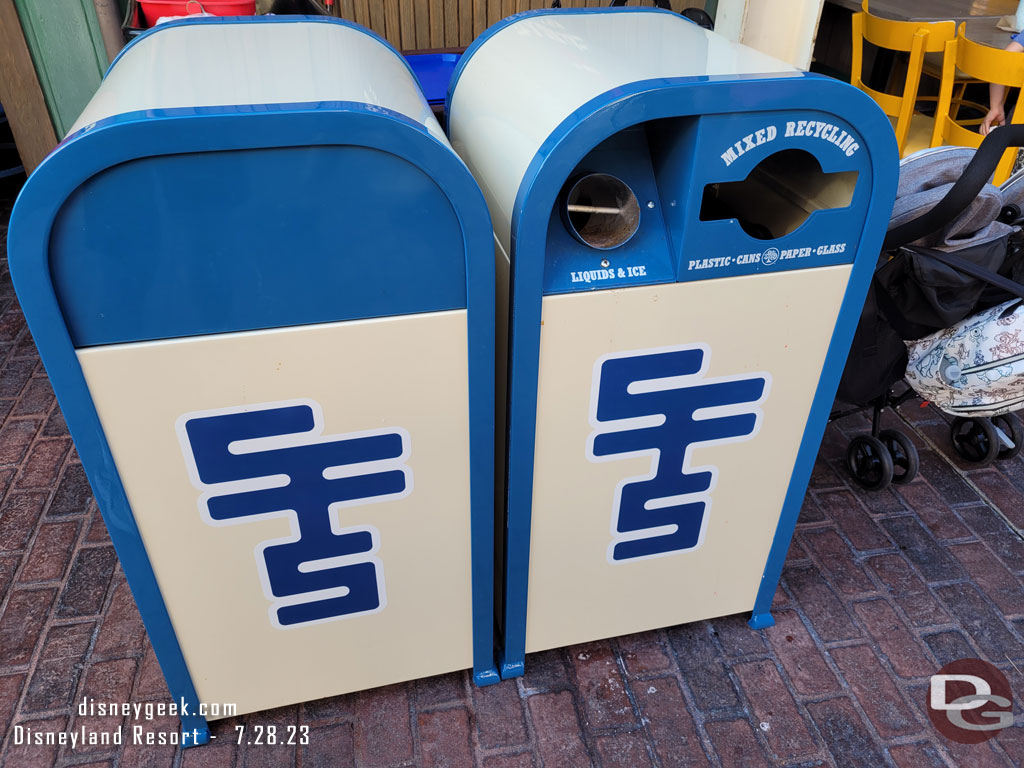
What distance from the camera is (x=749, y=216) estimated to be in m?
2.32

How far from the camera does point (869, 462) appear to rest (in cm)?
329

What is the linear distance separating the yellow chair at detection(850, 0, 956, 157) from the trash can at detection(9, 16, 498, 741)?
3.31 m

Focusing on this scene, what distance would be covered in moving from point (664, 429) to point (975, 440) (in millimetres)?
2109

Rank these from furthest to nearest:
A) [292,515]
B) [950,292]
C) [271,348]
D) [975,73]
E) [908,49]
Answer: [908,49] → [975,73] → [950,292] → [292,515] → [271,348]

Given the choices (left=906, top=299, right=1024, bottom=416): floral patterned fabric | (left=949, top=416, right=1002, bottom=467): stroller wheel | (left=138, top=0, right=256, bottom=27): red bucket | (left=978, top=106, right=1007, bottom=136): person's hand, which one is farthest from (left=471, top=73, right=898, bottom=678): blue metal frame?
(left=978, top=106, right=1007, bottom=136): person's hand

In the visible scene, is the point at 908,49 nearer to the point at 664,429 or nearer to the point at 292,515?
the point at 664,429

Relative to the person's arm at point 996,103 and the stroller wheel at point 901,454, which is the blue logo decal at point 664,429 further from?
the person's arm at point 996,103

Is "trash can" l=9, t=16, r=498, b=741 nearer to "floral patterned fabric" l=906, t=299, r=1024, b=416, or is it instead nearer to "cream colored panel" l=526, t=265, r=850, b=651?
"cream colored panel" l=526, t=265, r=850, b=651

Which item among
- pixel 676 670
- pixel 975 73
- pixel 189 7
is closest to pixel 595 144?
pixel 676 670

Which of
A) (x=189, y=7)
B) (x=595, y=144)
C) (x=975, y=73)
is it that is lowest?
(x=975, y=73)

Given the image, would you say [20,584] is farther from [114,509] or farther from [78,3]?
[78,3]

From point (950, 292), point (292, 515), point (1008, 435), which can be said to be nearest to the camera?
point (292, 515)

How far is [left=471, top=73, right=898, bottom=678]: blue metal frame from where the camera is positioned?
1.67 meters

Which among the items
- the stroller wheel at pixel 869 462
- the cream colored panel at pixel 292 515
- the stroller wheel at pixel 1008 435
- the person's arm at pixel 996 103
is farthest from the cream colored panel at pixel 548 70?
the person's arm at pixel 996 103
